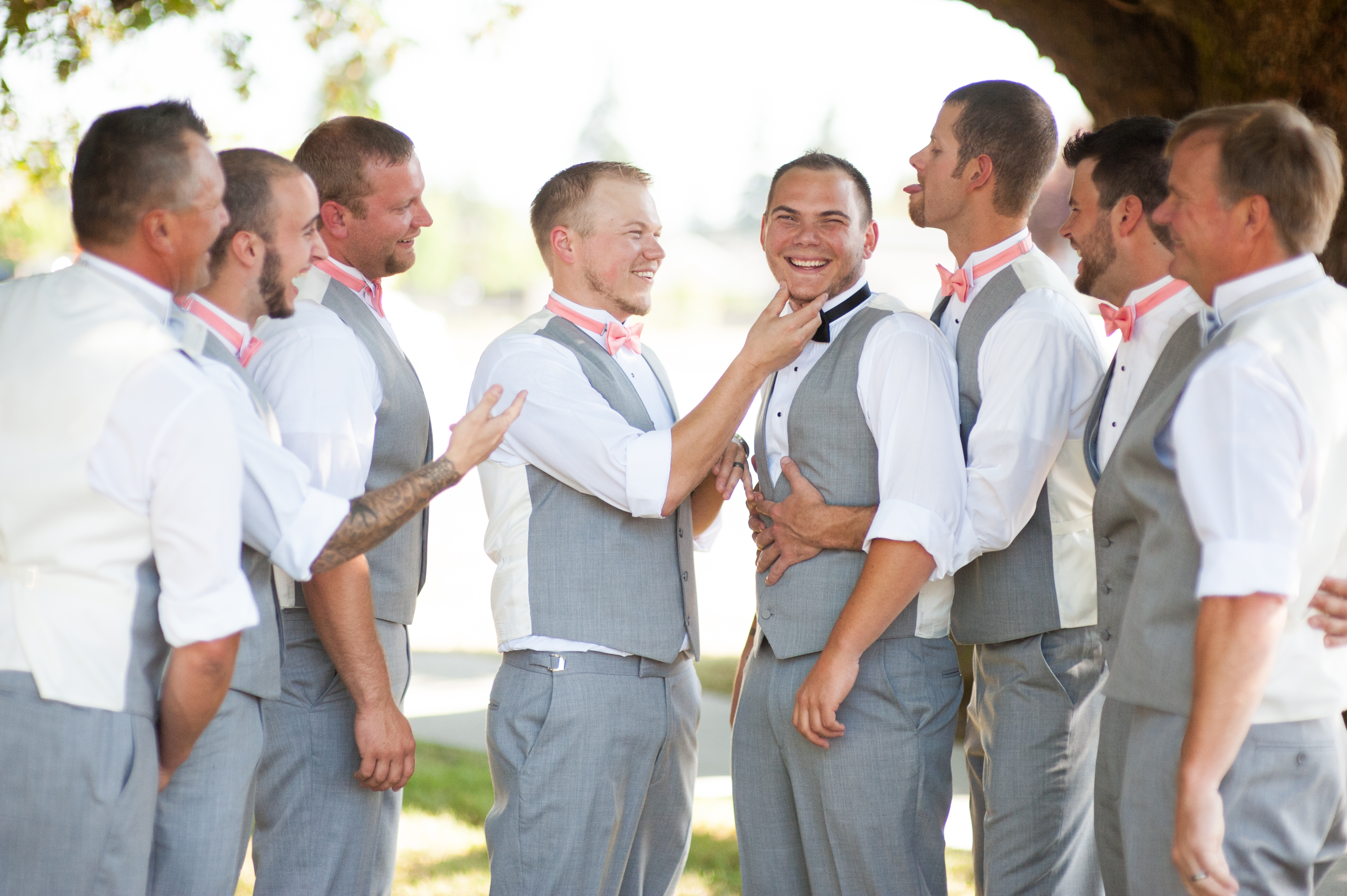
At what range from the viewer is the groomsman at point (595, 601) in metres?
2.70

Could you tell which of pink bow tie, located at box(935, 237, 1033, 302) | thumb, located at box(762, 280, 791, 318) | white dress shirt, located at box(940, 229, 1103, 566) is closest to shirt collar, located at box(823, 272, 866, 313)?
thumb, located at box(762, 280, 791, 318)

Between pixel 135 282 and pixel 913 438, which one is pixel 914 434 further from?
pixel 135 282

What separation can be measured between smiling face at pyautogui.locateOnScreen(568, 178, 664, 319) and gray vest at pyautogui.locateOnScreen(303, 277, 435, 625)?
541mm

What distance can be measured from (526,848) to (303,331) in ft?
4.28

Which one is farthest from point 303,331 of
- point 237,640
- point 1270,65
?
point 1270,65

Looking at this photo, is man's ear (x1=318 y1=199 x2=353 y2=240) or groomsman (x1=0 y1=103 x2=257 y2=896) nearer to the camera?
groomsman (x1=0 y1=103 x2=257 y2=896)

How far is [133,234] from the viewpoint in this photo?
2012 mm

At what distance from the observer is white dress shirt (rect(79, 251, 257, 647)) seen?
73.7 inches

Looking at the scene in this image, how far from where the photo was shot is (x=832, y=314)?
2887mm

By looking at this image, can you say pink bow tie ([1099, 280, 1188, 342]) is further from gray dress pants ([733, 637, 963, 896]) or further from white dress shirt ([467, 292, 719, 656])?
white dress shirt ([467, 292, 719, 656])

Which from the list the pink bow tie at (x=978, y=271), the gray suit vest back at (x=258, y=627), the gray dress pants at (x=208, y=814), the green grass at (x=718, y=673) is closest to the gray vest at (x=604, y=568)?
the gray suit vest back at (x=258, y=627)

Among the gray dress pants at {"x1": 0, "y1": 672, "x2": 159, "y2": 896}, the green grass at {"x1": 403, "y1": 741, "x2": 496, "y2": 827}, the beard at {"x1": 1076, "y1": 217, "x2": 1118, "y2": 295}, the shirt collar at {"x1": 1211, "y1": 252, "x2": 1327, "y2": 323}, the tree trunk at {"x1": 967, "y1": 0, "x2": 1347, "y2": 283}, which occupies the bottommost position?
the green grass at {"x1": 403, "y1": 741, "x2": 496, "y2": 827}

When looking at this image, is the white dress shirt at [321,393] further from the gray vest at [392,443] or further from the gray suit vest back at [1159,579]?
the gray suit vest back at [1159,579]

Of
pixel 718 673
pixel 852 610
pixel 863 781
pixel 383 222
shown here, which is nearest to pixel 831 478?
pixel 852 610
